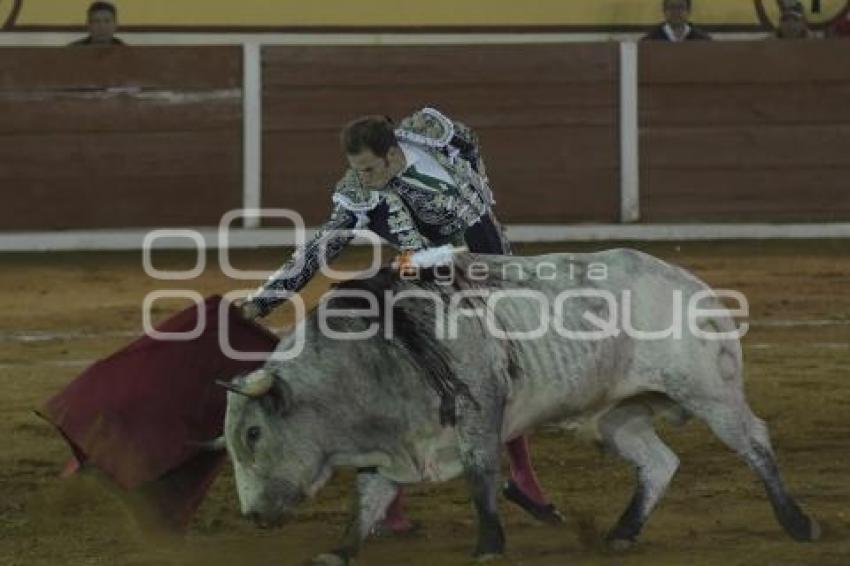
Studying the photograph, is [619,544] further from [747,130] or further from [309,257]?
[747,130]

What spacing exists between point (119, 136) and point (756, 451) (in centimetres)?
660

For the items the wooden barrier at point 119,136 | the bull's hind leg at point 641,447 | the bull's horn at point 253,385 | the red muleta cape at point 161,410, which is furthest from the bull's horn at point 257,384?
the wooden barrier at point 119,136

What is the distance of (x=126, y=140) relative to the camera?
34.7 feet

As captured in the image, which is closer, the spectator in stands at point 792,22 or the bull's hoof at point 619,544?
the bull's hoof at point 619,544

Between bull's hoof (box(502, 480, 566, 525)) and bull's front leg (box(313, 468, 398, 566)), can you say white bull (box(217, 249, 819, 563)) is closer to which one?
bull's front leg (box(313, 468, 398, 566))

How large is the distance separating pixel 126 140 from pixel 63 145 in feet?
1.00

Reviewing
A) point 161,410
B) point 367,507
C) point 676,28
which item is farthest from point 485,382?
point 676,28

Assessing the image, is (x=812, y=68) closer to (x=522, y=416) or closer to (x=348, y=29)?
(x=348, y=29)

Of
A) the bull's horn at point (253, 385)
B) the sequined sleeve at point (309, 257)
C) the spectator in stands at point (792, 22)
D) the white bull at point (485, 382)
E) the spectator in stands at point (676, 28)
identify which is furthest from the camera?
the spectator in stands at point (792, 22)

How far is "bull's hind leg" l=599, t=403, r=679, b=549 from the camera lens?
14.9ft

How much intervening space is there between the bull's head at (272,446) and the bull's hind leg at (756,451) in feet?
2.61

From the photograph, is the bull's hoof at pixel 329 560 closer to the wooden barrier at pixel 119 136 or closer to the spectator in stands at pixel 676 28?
the wooden barrier at pixel 119 136

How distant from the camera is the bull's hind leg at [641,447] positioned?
4.54 metres

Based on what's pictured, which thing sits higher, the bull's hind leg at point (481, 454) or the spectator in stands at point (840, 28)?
the spectator in stands at point (840, 28)
